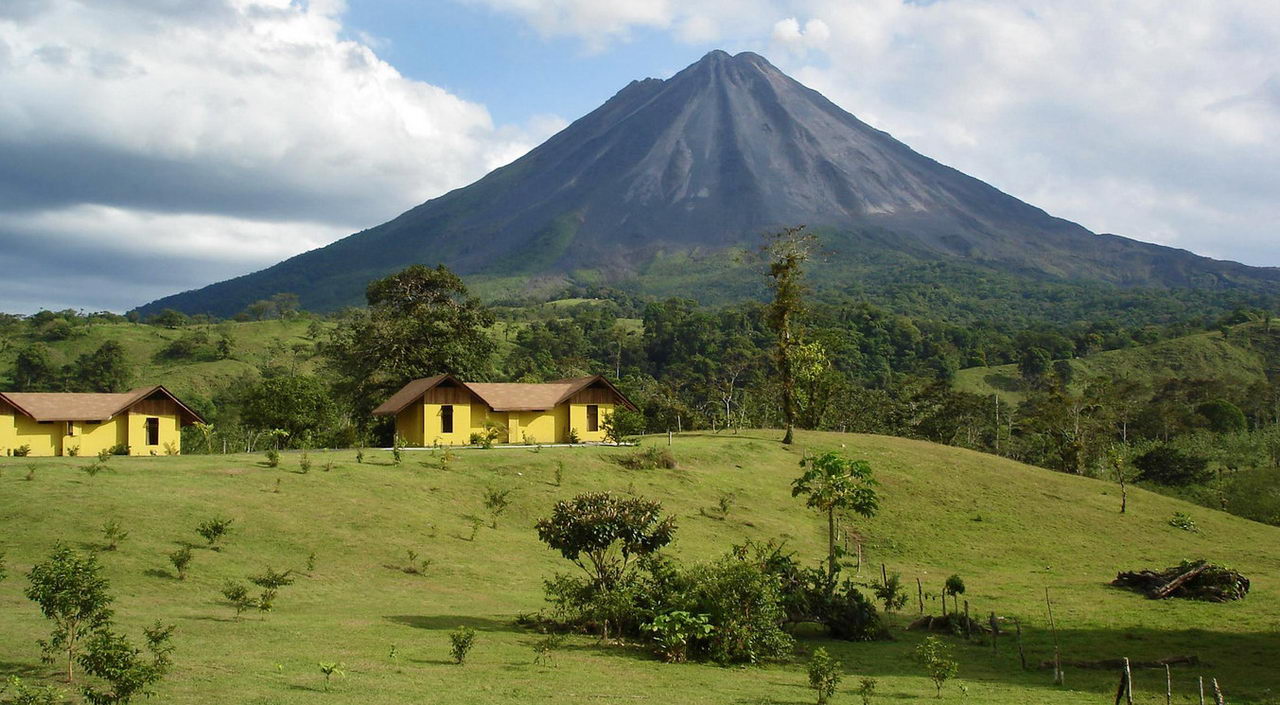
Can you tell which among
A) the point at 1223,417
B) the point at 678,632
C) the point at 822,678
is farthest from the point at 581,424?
the point at 1223,417

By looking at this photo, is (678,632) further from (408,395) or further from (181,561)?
(408,395)

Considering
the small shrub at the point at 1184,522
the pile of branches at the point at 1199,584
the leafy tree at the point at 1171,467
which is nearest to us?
the pile of branches at the point at 1199,584

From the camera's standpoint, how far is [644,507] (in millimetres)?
18594

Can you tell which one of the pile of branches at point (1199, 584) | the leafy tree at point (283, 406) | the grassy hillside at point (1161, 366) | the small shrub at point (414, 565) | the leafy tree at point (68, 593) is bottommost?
the pile of branches at point (1199, 584)

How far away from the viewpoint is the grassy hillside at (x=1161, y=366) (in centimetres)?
10188

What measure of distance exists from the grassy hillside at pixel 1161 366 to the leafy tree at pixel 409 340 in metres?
65.4

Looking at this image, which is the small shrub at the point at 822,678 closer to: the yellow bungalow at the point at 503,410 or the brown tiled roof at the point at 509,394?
the yellow bungalow at the point at 503,410

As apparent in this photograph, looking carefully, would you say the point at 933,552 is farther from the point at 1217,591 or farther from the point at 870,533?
the point at 1217,591

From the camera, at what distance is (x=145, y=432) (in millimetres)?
38812

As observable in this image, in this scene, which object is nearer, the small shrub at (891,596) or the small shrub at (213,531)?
the small shrub at (213,531)

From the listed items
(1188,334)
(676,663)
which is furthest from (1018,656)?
(1188,334)

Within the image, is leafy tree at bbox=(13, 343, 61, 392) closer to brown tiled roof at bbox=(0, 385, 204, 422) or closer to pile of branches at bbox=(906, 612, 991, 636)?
brown tiled roof at bbox=(0, 385, 204, 422)

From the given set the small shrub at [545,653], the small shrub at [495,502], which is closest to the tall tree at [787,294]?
the small shrub at [495,502]

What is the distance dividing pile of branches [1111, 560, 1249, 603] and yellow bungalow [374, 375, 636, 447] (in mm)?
26185
